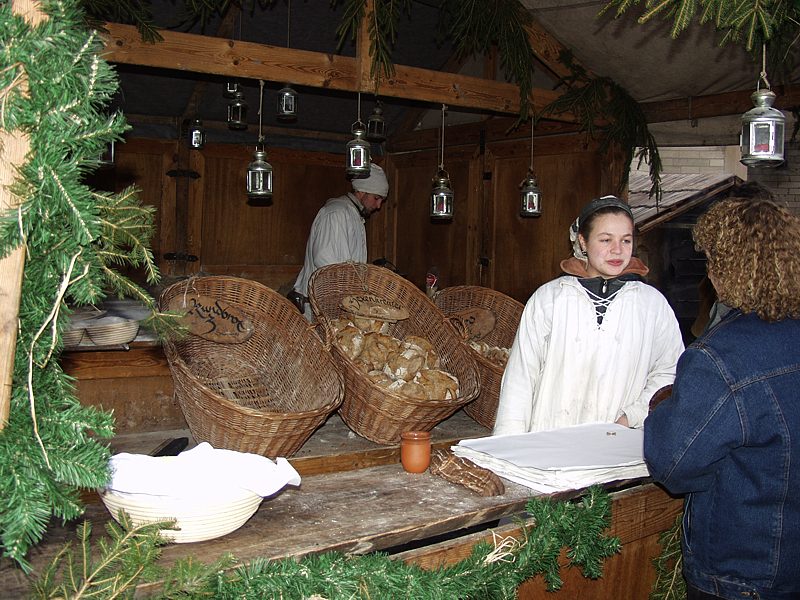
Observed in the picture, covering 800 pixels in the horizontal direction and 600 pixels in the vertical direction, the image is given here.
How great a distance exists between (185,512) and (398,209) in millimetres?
7322

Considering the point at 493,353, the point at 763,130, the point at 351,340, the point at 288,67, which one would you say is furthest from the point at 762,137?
the point at 288,67

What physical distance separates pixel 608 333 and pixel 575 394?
0.89 feet

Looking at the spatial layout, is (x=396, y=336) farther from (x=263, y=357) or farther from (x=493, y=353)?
(x=263, y=357)

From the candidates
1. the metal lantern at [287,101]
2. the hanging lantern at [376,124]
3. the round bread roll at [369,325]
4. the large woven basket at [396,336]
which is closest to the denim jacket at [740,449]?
the large woven basket at [396,336]

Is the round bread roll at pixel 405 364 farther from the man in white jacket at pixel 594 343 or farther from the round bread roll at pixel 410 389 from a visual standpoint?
the man in white jacket at pixel 594 343

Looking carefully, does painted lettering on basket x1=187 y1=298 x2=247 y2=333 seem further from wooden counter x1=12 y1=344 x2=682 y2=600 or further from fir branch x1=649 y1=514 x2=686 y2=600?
fir branch x1=649 y1=514 x2=686 y2=600

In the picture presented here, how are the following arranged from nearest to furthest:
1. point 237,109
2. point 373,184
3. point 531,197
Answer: point 373,184 < point 531,197 < point 237,109

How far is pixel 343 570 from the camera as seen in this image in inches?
69.1

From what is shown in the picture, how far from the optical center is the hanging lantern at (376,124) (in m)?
7.49

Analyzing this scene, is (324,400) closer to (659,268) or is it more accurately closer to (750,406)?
(750,406)

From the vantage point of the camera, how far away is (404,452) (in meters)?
2.52

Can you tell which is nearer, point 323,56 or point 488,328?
point 488,328

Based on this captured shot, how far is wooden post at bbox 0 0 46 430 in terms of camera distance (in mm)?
1367

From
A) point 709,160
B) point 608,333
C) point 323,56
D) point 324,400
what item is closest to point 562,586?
point 608,333
